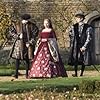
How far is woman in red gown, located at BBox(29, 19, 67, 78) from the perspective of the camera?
15383 mm

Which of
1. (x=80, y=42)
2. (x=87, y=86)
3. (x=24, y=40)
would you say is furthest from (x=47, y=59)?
(x=87, y=86)

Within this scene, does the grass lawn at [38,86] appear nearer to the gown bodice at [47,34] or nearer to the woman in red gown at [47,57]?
the woman in red gown at [47,57]

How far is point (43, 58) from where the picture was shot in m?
15.5

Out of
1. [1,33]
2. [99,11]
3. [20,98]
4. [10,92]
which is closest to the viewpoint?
[20,98]

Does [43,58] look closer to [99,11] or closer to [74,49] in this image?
[74,49]

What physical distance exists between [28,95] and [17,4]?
52.5 ft

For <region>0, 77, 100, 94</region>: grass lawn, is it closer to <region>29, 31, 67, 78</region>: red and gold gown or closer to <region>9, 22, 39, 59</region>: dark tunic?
<region>29, 31, 67, 78</region>: red and gold gown

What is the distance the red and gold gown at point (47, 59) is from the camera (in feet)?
50.5

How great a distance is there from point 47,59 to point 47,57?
55 millimetres

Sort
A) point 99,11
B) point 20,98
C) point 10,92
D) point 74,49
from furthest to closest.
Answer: point 99,11
point 74,49
point 10,92
point 20,98

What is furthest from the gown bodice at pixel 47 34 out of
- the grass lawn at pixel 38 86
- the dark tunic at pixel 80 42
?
the grass lawn at pixel 38 86

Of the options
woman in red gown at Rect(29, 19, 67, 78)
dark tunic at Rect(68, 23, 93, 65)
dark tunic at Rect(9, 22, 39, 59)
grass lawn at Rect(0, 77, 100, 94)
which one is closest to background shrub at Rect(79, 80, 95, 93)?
grass lawn at Rect(0, 77, 100, 94)

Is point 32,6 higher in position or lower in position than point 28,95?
higher

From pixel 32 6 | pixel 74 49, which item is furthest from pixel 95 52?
pixel 74 49
